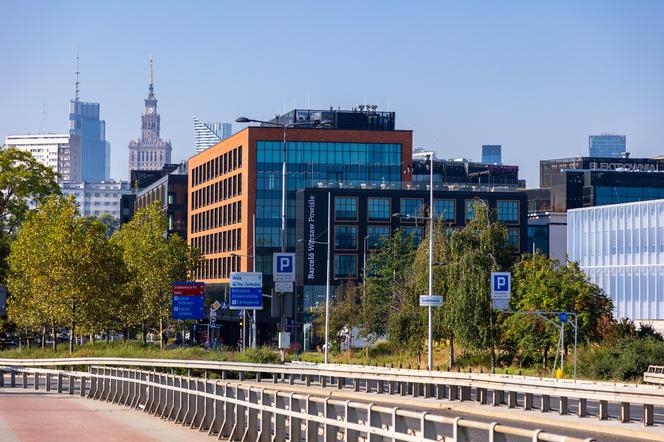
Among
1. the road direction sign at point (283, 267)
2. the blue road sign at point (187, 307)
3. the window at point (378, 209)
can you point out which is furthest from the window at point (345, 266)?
the road direction sign at point (283, 267)

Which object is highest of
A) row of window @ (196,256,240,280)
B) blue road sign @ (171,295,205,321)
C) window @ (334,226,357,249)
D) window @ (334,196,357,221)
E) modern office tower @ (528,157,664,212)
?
modern office tower @ (528,157,664,212)

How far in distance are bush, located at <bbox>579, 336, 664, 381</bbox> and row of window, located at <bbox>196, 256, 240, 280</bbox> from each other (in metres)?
68.0

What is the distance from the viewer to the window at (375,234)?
389 feet

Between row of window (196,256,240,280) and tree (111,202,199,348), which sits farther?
row of window (196,256,240,280)

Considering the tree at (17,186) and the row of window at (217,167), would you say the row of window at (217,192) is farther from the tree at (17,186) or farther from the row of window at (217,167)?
the tree at (17,186)

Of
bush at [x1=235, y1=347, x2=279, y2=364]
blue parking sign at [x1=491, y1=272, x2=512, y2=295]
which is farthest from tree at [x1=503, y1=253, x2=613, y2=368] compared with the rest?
bush at [x1=235, y1=347, x2=279, y2=364]

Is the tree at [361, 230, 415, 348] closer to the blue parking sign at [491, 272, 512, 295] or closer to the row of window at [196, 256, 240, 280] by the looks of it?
the row of window at [196, 256, 240, 280]

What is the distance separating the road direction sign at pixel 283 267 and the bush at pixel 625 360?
13326 millimetres

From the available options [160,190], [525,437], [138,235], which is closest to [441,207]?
[138,235]

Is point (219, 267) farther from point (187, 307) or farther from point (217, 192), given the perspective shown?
point (187, 307)

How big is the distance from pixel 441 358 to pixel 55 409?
54.0 m

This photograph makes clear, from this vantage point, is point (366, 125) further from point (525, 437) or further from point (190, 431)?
point (525, 437)

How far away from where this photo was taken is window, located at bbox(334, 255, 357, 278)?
118 m

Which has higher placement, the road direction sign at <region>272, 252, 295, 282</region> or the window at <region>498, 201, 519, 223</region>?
the window at <region>498, 201, 519, 223</region>
